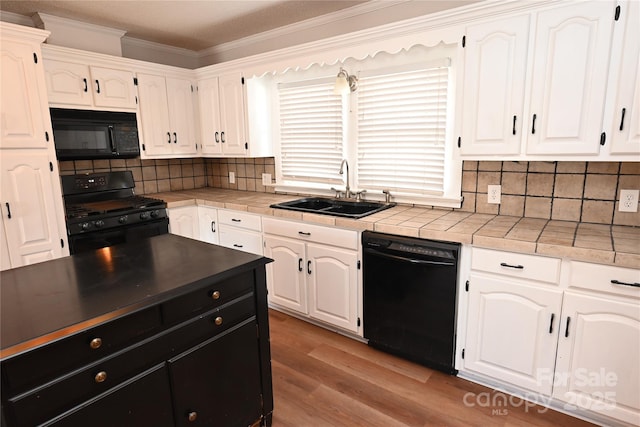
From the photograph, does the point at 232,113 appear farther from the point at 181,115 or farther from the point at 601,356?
the point at 601,356

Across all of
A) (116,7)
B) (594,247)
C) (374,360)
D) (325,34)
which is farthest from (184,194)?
(594,247)

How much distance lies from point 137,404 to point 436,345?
1631mm

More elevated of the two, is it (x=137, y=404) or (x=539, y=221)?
(x=539, y=221)

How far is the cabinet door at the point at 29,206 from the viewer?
2.39 m

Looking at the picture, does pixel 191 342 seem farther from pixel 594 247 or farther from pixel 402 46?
pixel 402 46

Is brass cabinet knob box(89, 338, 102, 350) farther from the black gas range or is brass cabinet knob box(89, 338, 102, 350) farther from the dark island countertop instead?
the black gas range

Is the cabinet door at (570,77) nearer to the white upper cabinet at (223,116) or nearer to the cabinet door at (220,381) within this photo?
the cabinet door at (220,381)

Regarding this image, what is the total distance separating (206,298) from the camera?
1427 mm

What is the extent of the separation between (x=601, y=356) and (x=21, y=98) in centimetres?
370

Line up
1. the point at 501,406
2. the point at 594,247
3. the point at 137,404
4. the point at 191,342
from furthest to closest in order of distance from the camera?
the point at 501,406 → the point at 594,247 → the point at 191,342 → the point at 137,404

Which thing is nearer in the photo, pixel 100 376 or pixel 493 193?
pixel 100 376

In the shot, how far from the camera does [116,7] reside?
2.71m

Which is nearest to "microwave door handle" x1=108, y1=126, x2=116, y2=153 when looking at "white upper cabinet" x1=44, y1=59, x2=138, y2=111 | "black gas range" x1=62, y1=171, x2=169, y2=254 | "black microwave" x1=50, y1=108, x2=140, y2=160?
"black microwave" x1=50, y1=108, x2=140, y2=160

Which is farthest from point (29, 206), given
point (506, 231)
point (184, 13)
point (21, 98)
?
point (506, 231)
